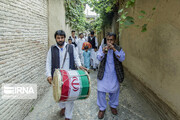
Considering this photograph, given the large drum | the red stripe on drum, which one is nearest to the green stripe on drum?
the large drum

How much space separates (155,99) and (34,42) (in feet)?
10.8

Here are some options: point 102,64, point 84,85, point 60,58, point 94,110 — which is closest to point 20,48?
point 60,58

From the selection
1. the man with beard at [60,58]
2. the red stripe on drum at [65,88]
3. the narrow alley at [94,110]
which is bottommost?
the narrow alley at [94,110]

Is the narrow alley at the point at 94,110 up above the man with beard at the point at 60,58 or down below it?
below

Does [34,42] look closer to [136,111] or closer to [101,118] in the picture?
[101,118]

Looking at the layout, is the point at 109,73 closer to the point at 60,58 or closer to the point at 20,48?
the point at 60,58

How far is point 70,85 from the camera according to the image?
2.15 meters

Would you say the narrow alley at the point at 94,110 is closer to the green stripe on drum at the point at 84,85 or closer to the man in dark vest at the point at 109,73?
the man in dark vest at the point at 109,73

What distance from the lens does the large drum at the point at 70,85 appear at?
209 cm

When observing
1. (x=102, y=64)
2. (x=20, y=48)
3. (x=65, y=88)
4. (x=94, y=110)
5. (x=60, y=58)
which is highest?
(x=20, y=48)

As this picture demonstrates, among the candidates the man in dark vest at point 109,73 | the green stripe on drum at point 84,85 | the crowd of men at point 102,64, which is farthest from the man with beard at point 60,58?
the man in dark vest at point 109,73

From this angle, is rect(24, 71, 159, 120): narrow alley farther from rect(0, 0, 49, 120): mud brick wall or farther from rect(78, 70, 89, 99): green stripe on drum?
rect(78, 70, 89, 99): green stripe on drum

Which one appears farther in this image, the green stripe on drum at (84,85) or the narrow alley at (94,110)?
the narrow alley at (94,110)

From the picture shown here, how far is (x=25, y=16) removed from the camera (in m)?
3.12
